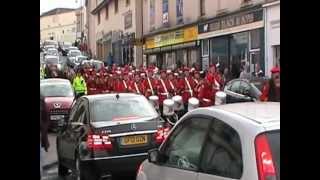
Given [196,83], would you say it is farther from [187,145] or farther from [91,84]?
[187,145]

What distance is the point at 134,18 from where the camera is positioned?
4962cm

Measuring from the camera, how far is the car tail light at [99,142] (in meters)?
8.80

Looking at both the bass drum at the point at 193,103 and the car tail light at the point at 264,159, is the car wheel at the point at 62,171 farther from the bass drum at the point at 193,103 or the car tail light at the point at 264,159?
the car tail light at the point at 264,159

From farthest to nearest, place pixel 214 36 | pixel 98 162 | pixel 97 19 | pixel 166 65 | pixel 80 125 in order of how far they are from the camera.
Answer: pixel 97 19, pixel 166 65, pixel 214 36, pixel 80 125, pixel 98 162

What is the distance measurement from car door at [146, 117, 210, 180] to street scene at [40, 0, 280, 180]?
0.01m

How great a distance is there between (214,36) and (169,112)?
54.0 ft

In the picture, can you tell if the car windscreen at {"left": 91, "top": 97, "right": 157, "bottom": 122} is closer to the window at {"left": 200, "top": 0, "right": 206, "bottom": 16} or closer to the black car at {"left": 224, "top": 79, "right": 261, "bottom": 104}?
the black car at {"left": 224, "top": 79, "right": 261, "bottom": 104}

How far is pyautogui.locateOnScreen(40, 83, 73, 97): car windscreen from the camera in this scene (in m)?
19.0

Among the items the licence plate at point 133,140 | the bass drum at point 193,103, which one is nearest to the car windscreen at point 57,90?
the bass drum at point 193,103

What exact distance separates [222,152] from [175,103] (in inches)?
480

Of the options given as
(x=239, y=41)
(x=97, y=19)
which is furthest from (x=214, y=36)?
(x=97, y=19)

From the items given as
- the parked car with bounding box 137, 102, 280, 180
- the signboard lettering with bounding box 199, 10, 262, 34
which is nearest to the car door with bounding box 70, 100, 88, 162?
the parked car with bounding box 137, 102, 280, 180

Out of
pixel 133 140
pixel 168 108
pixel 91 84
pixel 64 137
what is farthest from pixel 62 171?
pixel 91 84
